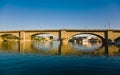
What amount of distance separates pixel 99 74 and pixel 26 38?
10403 centimetres

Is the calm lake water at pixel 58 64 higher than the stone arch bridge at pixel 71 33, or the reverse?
the stone arch bridge at pixel 71 33

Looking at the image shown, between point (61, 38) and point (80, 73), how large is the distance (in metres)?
90.1

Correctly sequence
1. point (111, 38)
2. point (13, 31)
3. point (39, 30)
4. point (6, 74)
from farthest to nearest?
point (13, 31)
point (39, 30)
point (111, 38)
point (6, 74)

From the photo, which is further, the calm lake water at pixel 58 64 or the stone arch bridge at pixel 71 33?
the stone arch bridge at pixel 71 33

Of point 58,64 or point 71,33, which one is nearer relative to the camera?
point 58,64

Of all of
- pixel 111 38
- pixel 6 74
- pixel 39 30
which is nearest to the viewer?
pixel 6 74

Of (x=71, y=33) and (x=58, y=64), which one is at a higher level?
(x=71, y=33)

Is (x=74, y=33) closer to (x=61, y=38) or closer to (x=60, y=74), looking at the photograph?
(x=61, y=38)

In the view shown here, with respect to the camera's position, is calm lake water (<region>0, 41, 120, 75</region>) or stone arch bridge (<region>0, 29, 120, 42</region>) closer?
calm lake water (<region>0, 41, 120, 75</region>)

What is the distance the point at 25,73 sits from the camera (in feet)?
60.8

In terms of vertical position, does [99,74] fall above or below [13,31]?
below

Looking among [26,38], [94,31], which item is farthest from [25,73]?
[26,38]

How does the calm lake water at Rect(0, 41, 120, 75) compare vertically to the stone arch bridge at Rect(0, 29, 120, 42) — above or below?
below

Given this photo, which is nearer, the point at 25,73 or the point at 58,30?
the point at 25,73
